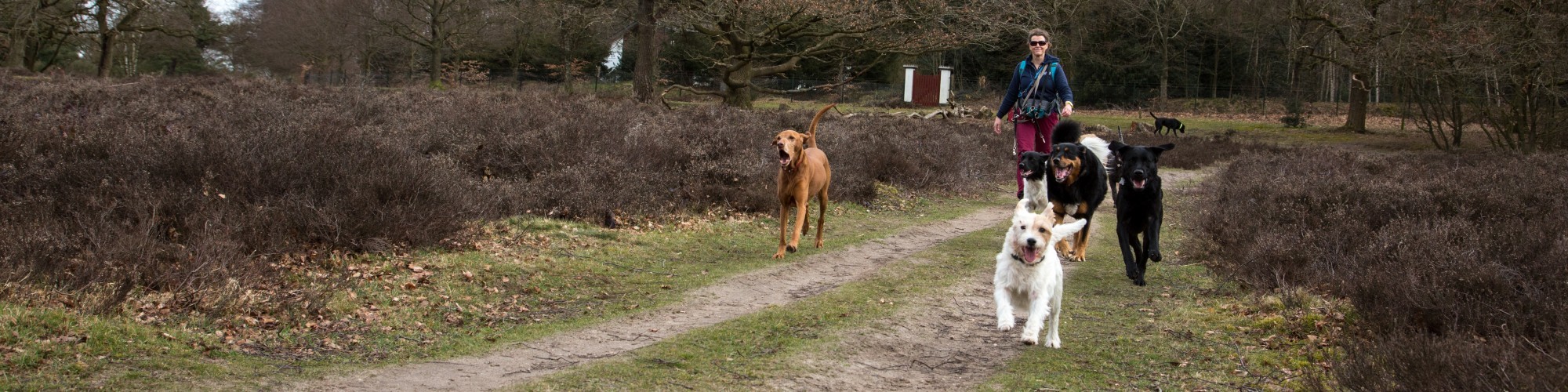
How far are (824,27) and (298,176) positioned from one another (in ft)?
54.0

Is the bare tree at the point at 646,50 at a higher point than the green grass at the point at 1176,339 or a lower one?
higher

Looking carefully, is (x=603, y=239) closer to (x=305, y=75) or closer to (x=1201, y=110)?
(x=305, y=75)

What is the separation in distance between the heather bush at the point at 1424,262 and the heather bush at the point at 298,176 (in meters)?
5.05

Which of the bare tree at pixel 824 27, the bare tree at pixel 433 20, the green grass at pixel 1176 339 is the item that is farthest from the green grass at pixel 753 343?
the bare tree at pixel 433 20

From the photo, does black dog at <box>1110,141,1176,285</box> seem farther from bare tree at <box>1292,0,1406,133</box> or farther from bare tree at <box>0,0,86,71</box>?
bare tree at <box>0,0,86,71</box>

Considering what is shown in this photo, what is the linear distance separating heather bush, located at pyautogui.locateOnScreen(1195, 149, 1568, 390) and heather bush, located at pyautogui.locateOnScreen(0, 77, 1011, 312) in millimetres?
5050

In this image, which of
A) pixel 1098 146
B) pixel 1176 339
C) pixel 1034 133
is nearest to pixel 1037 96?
pixel 1034 133

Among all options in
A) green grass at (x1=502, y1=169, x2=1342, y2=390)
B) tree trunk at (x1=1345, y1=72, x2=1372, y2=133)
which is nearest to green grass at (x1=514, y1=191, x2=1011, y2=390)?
green grass at (x1=502, y1=169, x2=1342, y2=390)

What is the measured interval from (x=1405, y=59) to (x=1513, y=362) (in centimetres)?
2076

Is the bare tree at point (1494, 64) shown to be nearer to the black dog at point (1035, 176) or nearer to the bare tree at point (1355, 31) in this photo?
the bare tree at point (1355, 31)

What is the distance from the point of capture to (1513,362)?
357 cm

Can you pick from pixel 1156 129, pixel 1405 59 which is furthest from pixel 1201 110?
pixel 1405 59

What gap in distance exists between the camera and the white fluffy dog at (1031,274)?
528cm

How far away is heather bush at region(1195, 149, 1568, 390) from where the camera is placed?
3879 millimetres
